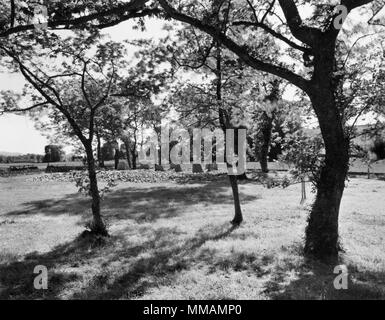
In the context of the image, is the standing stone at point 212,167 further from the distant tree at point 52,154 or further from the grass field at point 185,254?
the distant tree at point 52,154

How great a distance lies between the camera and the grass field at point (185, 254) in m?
7.09

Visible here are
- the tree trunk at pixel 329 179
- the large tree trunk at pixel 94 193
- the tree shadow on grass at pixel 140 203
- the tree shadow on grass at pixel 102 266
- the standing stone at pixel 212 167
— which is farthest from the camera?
the standing stone at pixel 212 167

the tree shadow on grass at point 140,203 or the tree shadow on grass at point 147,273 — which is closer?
the tree shadow on grass at point 147,273

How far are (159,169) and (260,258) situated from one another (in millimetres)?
35231

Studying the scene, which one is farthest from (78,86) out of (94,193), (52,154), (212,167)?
(52,154)

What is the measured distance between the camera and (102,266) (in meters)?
8.70

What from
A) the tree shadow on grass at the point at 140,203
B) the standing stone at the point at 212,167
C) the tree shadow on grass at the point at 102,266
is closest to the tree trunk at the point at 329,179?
the tree shadow on grass at the point at 102,266

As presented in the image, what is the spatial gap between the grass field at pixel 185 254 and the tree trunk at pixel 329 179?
0.53 m

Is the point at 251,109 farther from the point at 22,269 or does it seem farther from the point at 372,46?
the point at 22,269

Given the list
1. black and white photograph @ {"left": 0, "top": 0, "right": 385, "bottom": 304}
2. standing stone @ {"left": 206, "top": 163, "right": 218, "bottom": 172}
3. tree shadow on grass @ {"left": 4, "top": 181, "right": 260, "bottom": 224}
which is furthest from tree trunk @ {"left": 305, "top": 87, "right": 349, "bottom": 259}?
standing stone @ {"left": 206, "top": 163, "right": 218, "bottom": 172}

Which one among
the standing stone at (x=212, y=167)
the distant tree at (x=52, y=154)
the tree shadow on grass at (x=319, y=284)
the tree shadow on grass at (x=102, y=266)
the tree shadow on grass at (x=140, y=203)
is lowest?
the tree shadow on grass at (x=102, y=266)

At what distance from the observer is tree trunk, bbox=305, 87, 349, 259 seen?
848cm

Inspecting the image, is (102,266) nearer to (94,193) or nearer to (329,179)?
(94,193)
